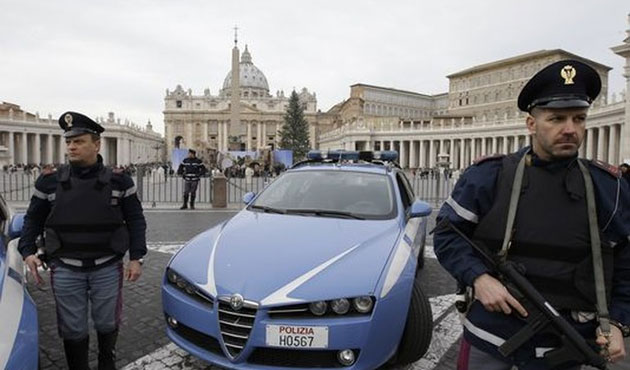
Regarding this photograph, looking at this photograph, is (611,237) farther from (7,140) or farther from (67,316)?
(7,140)

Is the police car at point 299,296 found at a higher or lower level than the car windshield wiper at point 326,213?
lower

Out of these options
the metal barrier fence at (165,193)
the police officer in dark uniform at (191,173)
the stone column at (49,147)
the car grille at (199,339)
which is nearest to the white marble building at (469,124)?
the metal barrier fence at (165,193)

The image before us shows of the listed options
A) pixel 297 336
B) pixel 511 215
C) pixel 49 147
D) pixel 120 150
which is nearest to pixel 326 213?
pixel 297 336

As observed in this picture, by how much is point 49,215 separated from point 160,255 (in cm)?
440

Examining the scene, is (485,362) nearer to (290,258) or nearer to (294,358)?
(294,358)

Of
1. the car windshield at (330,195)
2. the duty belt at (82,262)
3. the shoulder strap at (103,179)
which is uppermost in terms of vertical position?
the shoulder strap at (103,179)

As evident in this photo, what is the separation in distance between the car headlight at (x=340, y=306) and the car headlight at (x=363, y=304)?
0.06m

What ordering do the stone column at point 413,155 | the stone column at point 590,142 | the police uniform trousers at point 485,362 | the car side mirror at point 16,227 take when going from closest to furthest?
the police uniform trousers at point 485,362, the car side mirror at point 16,227, the stone column at point 590,142, the stone column at point 413,155

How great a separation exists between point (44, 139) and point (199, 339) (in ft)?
308

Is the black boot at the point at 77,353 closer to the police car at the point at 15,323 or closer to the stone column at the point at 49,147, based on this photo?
the police car at the point at 15,323

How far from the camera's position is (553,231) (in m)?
1.90

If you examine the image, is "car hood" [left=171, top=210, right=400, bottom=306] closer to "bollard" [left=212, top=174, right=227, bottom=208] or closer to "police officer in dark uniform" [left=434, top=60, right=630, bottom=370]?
"police officer in dark uniform" [left=434, top=60, right=630, bottom=370]

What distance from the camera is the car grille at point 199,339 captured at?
113 inches

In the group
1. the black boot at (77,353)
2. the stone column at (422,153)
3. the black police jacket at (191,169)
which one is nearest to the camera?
the black boot at (77,353)
